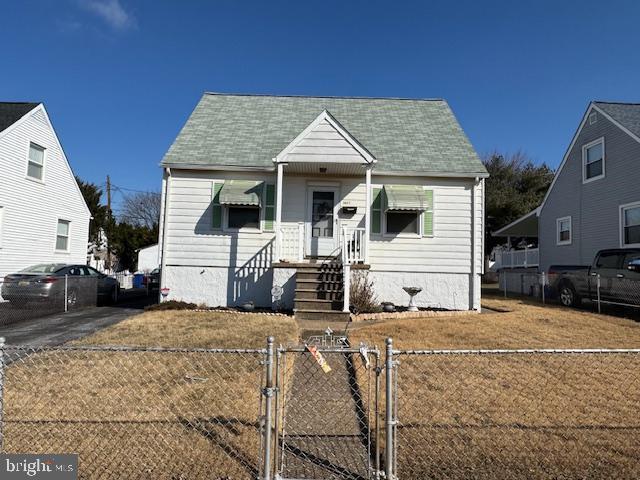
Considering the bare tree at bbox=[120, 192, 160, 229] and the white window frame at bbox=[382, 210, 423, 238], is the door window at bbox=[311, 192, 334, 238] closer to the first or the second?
the white window frame at bbox=[382, 210, 423, 238]

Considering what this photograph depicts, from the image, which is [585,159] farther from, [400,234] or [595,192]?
[400,234]

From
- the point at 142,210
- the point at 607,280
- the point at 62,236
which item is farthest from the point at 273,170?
the point at 142,210

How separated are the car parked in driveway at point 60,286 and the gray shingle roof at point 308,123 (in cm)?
425

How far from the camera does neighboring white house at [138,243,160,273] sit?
34312 millimetres

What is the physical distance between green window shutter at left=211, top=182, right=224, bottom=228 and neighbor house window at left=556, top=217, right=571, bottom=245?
15092mm

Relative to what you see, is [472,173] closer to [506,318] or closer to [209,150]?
[506,318]

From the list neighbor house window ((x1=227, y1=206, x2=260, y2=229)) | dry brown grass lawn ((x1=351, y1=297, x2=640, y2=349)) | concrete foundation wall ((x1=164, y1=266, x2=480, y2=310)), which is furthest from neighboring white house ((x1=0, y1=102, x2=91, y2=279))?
dry brown grass lawn ((x1=351, y1=297, x2=640, y2=349))

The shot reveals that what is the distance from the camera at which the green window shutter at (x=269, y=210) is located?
1135 centimetres

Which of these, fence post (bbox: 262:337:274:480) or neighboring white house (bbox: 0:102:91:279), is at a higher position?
neighboring white house (bbox: 0:102:91:279)

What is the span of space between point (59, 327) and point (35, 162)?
9984mm

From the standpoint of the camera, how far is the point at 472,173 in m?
11.2

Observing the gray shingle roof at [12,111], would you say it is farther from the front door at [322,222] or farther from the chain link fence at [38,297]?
the front door at [322,222]

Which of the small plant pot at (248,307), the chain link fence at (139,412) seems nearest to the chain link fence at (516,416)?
the chain link fence at (139,412)

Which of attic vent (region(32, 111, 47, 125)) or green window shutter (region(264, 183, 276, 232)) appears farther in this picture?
attic vent (region(32, 111, 47, 125))
